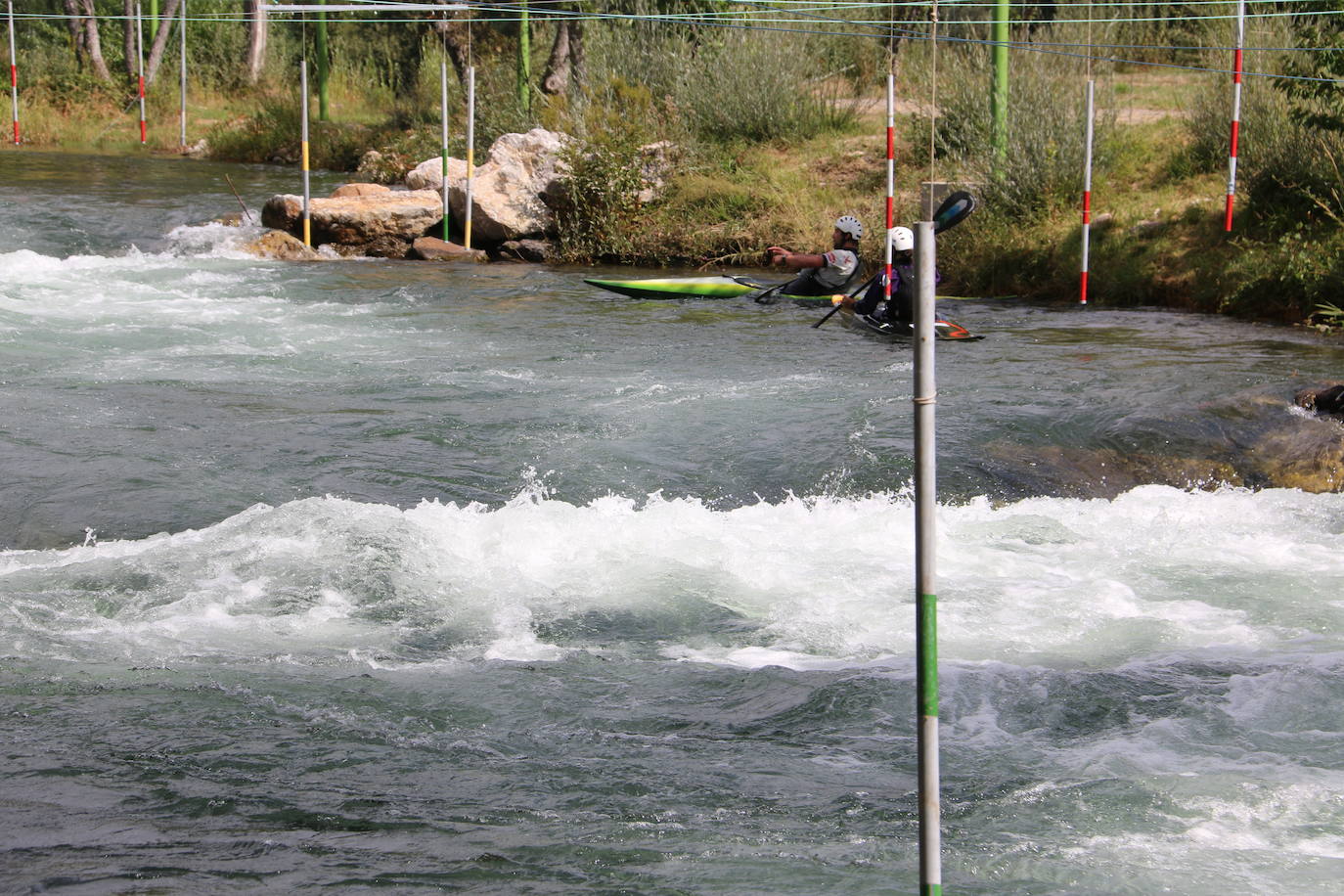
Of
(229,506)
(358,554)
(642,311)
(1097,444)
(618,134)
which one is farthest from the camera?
(618,134)

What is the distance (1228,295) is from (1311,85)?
1993 mm

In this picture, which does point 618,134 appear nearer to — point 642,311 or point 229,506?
point 642,311

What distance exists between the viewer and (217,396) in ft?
28.6

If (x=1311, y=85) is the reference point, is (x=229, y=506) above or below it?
below

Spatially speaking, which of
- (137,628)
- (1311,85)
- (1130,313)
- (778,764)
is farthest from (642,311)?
(778,764)

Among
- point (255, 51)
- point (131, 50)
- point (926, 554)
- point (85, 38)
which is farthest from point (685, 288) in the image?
point (85, 38)

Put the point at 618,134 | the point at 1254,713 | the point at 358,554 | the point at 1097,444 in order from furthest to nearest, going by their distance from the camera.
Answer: the point at 618,134, the point at 1097,444, the point at 358,554, the point at 1254,713

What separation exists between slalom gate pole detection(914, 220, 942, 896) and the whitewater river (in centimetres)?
88

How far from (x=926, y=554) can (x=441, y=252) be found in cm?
1389

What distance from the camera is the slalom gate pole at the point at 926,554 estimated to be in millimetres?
2498

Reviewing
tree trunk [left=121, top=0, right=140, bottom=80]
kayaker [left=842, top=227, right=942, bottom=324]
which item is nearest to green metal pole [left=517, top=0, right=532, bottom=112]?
kayaker [left=842, top=227, right=942, bottom=324]

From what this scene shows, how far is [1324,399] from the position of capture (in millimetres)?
8039

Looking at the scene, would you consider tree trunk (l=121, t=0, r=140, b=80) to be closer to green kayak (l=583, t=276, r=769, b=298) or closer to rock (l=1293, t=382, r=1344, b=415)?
green kayak (l=583, t=276, r=769, b=298)

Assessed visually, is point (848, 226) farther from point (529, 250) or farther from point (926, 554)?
point (926, 554)
